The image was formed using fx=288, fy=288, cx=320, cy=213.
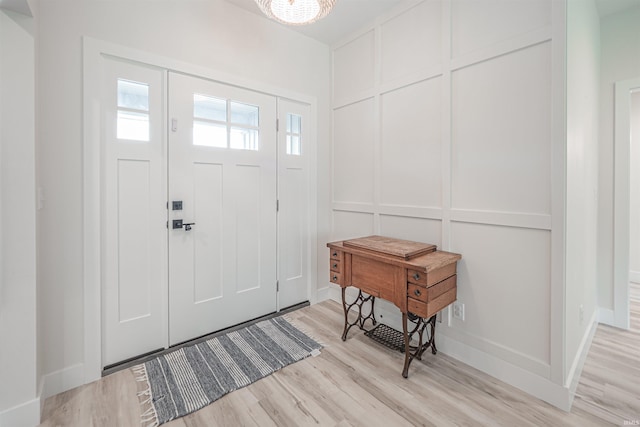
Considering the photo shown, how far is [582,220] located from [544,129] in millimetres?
889

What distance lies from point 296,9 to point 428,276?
6.09 feet

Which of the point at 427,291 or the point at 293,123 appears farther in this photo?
the point at 293,123

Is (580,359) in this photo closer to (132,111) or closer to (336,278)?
(336,278)

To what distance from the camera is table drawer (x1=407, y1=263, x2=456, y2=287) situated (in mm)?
1819

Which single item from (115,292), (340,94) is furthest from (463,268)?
(115,292)

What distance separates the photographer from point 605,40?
8.82 ft

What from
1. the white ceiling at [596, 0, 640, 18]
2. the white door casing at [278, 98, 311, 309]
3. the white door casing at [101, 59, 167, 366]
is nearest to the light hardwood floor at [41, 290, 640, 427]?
the white door casing at [101, 59, 167, 366]

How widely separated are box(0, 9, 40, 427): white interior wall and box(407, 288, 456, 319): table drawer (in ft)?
7.20

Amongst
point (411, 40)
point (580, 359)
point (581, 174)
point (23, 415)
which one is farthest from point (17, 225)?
point (580, 359)

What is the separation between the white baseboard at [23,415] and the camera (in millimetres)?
1484

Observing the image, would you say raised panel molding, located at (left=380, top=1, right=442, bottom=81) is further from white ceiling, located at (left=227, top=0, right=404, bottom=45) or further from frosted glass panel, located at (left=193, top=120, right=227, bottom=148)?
frosted glass panel, located at (left=193, top=120, right=227, bottom=148)

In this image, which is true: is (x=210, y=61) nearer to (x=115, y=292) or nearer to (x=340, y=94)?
(x=340, y=94)

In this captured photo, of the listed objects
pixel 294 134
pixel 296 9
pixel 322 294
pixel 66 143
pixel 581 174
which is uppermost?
pixel 296 9

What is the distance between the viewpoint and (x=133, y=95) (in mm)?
2072
